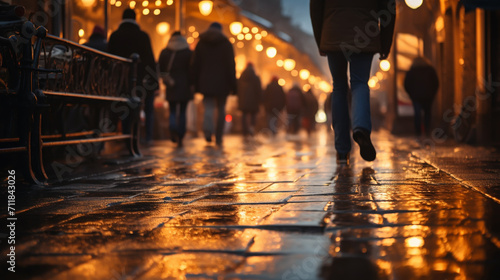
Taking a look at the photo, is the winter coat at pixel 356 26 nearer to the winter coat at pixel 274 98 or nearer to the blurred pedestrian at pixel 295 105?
the winter coat at pixel 274 98

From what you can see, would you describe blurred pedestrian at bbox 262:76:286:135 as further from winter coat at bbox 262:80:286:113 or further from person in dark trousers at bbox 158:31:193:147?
person in dark trousers at bbox 158:31:193:147

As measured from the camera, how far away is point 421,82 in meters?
13.1

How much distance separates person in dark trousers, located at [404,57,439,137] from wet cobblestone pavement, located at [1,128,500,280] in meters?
8.66

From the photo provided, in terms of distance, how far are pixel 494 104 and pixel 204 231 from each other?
8.95 metres

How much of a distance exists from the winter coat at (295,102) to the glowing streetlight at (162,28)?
425 centimetres

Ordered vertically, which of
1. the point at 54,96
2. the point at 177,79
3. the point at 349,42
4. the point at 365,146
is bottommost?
the point at 365,146

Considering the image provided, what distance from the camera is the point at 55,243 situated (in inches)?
99.0

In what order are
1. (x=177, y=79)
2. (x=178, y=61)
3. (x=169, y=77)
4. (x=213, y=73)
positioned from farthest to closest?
(x=178, y=61) < (x=177, y=79) < (x=169, y=77) < (x=213, y=73)

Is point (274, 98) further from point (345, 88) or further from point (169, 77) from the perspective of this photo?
point (345, 88)

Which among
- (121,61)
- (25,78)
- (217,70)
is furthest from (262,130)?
(25,78)

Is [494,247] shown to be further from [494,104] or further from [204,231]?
[494,104]

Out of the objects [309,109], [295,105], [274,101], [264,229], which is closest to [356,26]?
[264,229]

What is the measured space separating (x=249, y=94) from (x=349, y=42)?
10.6 meters

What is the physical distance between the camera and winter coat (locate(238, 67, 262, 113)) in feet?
53.9
